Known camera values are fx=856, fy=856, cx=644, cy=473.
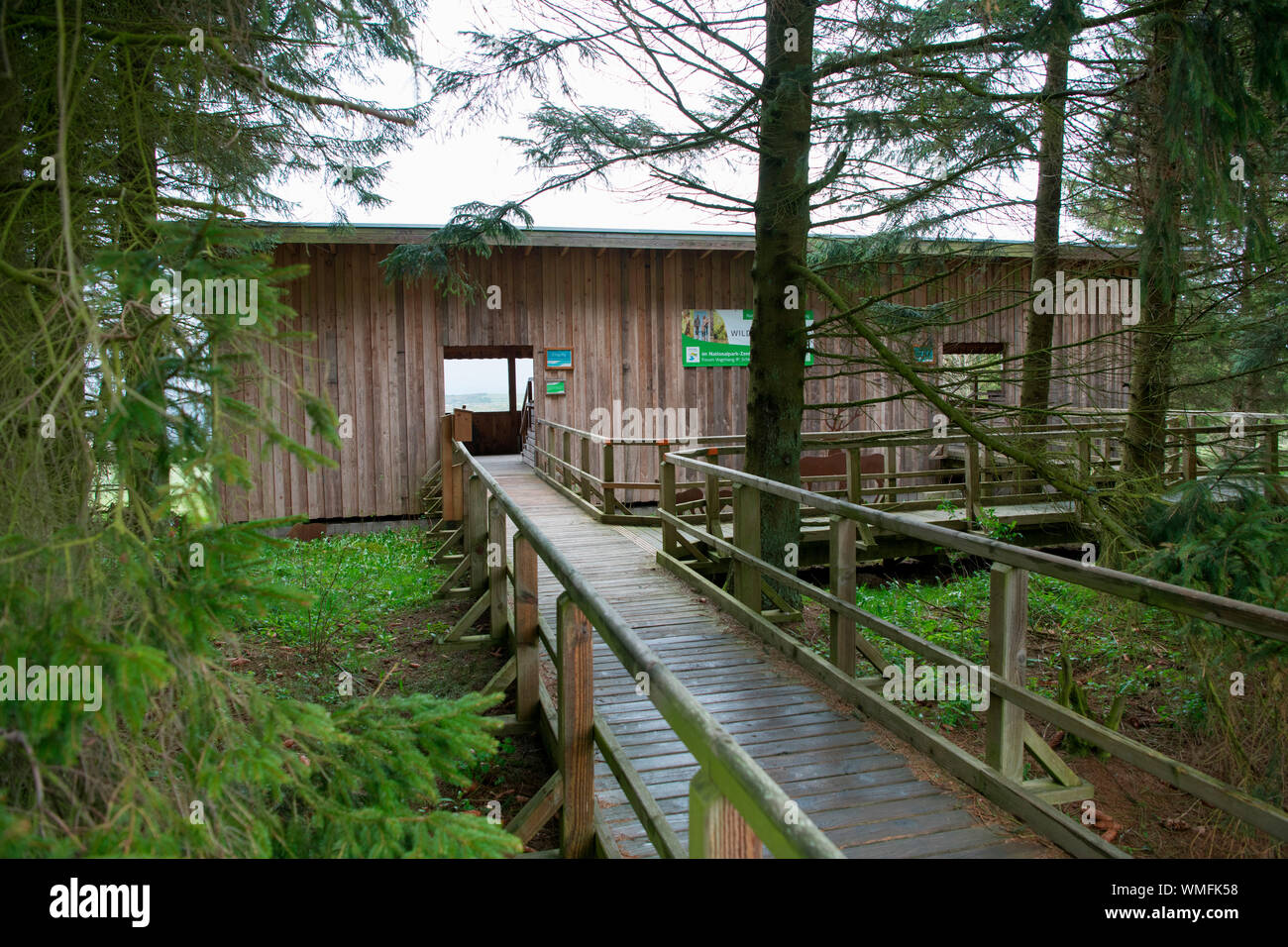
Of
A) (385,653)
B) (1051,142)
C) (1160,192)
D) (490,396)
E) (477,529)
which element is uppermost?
(1051,142)

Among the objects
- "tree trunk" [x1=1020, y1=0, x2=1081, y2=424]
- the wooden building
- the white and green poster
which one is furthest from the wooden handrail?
the white and green poster

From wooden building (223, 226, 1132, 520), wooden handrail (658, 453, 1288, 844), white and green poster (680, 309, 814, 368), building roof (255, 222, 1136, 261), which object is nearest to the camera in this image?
wooden handrail (658, 453, 1288, 844)

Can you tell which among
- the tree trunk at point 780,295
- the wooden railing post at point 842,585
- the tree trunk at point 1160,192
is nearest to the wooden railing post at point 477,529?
the tree trunk at point 780,295

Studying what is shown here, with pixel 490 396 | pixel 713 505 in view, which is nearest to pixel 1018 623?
pixel 713 505

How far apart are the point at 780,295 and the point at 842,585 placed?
8.84 feet

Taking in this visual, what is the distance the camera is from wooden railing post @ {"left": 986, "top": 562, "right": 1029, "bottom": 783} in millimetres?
3604

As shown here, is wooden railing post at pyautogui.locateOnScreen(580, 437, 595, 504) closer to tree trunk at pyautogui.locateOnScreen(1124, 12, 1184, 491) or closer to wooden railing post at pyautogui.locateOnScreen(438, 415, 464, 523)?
wooden railing post at pyautogui.locateOnScreen(438, 415, 464, 523)

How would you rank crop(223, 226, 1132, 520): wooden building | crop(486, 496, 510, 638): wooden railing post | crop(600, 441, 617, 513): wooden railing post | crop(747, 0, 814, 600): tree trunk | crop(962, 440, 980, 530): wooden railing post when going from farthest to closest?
crop(223, 226, 1132, 520): wooden building
crop(962, 440, 980, 530): wooden railing post
crop(600, 441, 617, 513): wooden railing post
crop(747, 0, 814, 600): tree trunk
crop(486, 496, 510, 638): wooden railing post

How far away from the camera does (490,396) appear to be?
19.4 m

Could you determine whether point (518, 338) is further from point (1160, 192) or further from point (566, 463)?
point (1160, 192)

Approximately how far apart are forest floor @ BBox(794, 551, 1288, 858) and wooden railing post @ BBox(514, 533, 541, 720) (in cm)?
280
